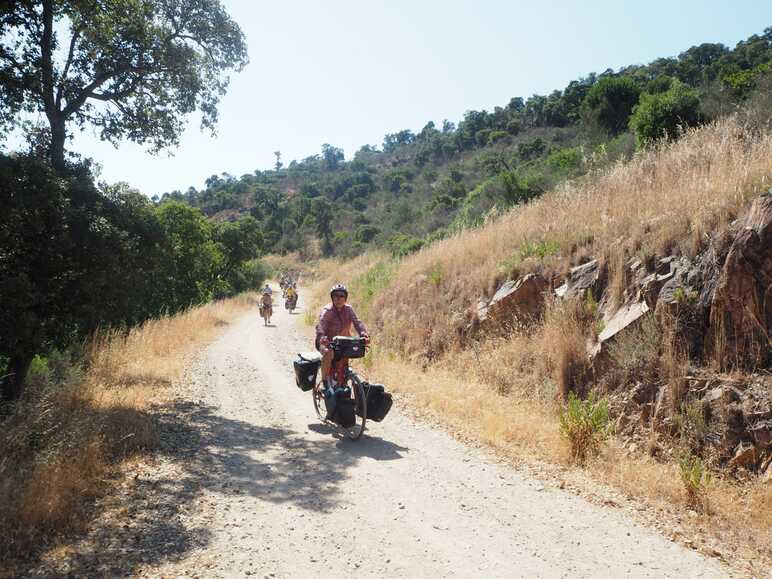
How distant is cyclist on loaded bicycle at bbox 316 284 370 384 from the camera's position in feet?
26.5

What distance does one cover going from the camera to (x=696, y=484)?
5.13m

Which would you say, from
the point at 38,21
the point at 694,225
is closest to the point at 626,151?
the point at 694,225

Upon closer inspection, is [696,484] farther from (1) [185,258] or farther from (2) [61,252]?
(1) [185,258]

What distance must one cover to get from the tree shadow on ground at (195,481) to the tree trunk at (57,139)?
418 cm

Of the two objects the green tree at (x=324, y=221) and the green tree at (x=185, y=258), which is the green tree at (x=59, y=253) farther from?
the green tree at (x=324, y=221)

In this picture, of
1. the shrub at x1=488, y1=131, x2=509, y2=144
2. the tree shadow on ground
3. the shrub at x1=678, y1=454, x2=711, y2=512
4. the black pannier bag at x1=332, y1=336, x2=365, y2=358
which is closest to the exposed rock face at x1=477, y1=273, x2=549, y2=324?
the black pannier bag at x1=332, y1=336, x2=365, y2=358

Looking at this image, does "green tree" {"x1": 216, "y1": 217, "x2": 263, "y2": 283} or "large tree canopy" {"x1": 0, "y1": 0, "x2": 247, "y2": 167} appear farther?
"green tree" {"x1": 216, "y1": 217, "x2": 263, "y2": 283}

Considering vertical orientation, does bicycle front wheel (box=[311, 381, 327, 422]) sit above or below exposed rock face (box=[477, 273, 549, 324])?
below

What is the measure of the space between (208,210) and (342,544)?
330 ft

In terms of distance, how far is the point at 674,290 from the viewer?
7043 millimetres

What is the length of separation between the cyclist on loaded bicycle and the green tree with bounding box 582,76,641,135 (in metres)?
23.4

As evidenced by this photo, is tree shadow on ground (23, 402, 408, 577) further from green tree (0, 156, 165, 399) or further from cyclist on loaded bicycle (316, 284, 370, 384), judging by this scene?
green tree (0, 156, 165, 399)

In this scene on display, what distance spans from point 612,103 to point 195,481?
28.6m

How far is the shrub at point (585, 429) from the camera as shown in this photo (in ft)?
20.9
